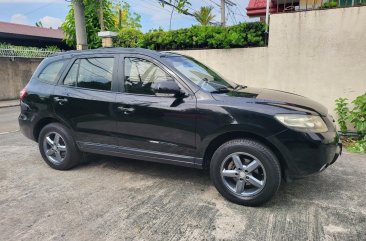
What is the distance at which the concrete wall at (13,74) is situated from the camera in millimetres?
14102

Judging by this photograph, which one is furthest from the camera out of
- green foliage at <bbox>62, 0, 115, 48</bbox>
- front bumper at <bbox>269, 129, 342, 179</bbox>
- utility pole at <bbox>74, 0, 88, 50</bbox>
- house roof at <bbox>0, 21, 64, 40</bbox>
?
house roof at <bbox>0, 21, 64, 40</bbox>

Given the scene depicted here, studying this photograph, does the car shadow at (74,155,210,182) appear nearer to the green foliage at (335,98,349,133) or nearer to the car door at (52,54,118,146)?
the car door at (52,54,118,146)

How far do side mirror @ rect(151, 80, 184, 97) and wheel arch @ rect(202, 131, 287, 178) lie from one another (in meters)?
0.68

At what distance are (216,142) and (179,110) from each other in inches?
22.2

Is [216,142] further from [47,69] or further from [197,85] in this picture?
[47,69]

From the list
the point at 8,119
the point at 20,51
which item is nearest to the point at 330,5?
the point at 8,119

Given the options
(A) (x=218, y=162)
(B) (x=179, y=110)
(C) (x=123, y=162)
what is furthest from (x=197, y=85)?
(C) (x=123, y=162)

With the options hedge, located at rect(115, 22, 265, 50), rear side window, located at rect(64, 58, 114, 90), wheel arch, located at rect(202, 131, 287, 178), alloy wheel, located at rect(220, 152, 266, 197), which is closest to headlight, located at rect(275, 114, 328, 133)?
wheel arch, located at rect(202, 131, 287, 178)

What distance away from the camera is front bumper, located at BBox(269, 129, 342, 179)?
3129 mm

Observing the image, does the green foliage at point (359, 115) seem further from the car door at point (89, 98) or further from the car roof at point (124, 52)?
the car door at point (89, 98)

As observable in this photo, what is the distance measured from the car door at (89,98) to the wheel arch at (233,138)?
1283mm

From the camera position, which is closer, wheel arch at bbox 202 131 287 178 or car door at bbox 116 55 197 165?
wheel arch at bbox 202 131 287 178

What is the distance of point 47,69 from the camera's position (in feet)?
15.4

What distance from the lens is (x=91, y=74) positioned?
4.28 m
